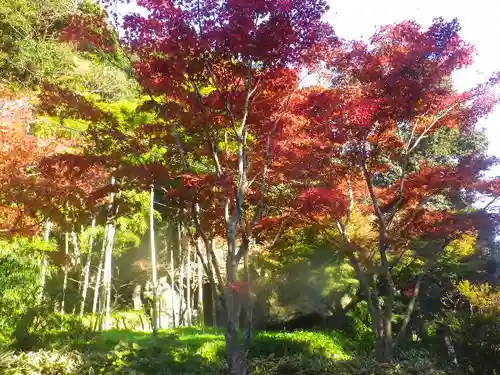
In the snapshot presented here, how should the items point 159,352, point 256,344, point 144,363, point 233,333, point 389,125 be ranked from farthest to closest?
point 256,344 < point 159,352 < point 144,363 < point 389,125 < point 233,333

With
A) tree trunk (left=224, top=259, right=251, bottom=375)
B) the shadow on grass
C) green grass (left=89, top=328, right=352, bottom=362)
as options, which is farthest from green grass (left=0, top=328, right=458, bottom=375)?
tree trunk (left=224, top=259, right=251, bottom=375)

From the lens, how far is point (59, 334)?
648 cm

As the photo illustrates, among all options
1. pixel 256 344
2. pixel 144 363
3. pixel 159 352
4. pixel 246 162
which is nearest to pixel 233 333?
pixel 246 162

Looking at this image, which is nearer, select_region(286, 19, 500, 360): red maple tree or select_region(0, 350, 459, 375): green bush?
select_region(0, 350, 459, 375): green bush

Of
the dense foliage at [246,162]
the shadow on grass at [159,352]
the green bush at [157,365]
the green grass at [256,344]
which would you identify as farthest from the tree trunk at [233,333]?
the green grass at [256,344]

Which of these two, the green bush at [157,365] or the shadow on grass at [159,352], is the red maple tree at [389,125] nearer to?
the green bush at [157,365]

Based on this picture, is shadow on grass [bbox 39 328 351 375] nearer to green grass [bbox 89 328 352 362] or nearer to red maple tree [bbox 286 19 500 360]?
green grass [bbox 89 328 352 362]

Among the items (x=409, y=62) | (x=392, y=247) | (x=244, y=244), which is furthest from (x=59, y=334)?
(x=409, y=62)

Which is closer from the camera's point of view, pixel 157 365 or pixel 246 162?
pixel 246 162

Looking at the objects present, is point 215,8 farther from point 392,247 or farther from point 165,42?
point 392,247

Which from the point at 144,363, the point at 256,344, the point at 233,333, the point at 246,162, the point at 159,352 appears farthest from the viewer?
the point at 256,344

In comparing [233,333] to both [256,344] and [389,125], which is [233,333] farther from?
[256,344]

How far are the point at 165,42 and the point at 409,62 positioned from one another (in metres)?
3.75

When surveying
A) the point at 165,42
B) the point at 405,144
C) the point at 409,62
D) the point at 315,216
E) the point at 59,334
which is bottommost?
the point at 59,334
